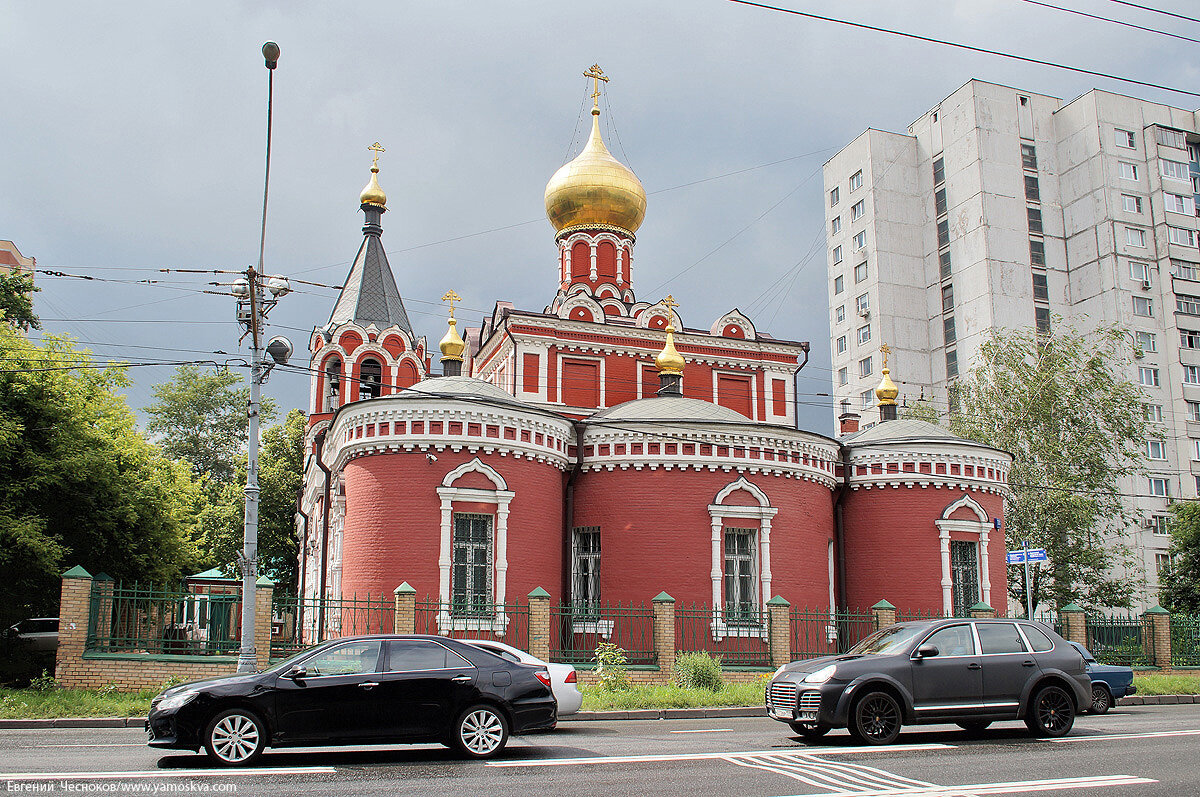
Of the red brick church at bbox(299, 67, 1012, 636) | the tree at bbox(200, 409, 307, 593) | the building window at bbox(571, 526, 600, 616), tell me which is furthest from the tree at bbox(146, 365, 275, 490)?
the building window at bbox(571, 526, 600, 616)

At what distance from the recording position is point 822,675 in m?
10.6

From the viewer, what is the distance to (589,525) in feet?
69.2

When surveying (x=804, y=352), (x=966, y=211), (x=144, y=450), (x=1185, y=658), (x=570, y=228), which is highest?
(x=966, y=211)

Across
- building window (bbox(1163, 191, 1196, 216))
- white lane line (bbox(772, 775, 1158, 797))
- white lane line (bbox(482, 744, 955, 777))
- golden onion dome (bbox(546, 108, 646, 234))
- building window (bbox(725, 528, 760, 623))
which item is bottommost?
white lane line (bbox(482, 744, 955, 777))

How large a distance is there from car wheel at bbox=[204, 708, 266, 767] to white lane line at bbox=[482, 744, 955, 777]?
2.09 meters

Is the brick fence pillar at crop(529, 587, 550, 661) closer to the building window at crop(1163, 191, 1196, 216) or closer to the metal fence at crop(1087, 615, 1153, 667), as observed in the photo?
the metal fence at crop(1087, 615, 1153, 667)

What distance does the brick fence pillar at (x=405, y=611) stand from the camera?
648 inches

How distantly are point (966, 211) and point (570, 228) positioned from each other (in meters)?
25.5

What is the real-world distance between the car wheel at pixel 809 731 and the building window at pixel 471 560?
9.07m

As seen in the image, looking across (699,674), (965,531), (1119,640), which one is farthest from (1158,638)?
(699,674)

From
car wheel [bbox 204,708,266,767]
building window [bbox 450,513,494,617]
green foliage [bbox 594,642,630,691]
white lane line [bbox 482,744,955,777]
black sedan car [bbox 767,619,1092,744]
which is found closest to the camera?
car wheel [bbox 204,708,266,767]

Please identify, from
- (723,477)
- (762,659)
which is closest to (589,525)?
(723,477)

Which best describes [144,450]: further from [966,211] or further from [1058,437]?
[966,211]

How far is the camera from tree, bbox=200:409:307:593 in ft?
117
